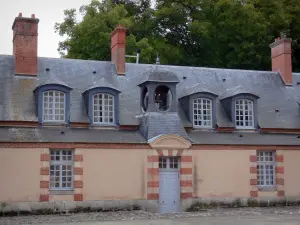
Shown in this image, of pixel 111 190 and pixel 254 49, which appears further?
pixel 254 49

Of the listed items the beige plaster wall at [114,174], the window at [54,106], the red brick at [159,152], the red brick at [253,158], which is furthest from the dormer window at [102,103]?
the red brick at [253,158]

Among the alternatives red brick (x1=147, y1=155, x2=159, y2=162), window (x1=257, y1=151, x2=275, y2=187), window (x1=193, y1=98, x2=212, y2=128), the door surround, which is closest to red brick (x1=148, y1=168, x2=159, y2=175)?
the door surround

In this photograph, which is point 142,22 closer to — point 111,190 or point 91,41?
point 91,41

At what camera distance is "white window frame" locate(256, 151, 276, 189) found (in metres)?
25.0

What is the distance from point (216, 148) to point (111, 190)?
5003mm

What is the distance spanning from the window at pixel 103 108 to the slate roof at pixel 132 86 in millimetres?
467

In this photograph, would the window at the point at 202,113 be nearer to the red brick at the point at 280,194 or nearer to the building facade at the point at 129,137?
the building facade at the point at 129,137

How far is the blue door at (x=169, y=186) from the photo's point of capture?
23125 millimetres

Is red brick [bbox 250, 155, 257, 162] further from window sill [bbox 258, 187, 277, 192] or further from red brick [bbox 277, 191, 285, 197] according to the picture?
red brick [bbox 277, 191, 285, 197]

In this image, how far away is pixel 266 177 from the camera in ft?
82.4

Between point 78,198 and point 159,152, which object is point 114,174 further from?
point 159,152

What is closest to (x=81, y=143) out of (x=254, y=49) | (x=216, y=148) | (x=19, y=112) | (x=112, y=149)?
(x=112, y=149)

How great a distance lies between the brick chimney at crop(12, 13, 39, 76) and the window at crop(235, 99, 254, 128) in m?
9.40

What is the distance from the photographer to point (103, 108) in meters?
24.1
